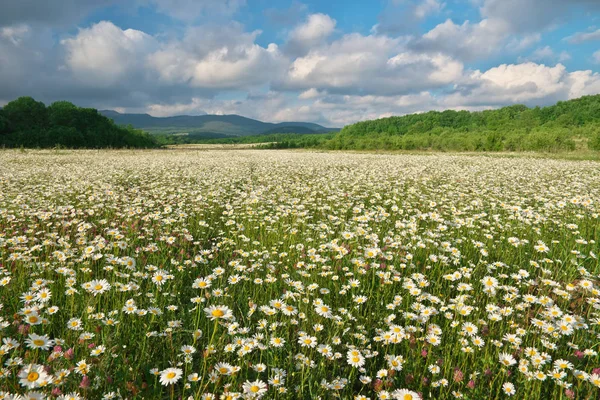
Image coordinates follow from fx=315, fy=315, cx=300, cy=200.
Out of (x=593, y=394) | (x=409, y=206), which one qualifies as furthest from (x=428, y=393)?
(x=409, y=206)

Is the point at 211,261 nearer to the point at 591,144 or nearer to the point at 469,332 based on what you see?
the point at 469,332

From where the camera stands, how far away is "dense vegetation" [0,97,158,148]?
1901 inches

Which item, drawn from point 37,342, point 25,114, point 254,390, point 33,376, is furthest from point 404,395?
point 25,114

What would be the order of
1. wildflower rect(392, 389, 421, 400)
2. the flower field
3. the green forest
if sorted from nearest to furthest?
wildflower rect(392, 389, 421, 400) < the flower field < the green forest

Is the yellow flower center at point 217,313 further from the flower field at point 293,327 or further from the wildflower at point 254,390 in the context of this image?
the wildflower at point 254,390

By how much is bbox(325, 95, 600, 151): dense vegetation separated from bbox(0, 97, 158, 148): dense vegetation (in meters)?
60.0

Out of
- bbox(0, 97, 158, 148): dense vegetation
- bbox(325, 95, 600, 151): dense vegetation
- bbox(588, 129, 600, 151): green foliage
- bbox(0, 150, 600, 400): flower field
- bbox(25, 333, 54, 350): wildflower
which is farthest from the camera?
bbox(325, 95, 600, 151): dense vegetation

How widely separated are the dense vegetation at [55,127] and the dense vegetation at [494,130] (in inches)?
2361

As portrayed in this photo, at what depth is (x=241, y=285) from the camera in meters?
4.31

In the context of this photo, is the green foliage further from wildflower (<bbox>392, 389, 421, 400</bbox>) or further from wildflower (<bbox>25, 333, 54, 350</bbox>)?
wildflower (<bbox>25, 333, 54, 350</bbox>)

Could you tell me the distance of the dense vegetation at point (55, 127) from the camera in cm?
4828

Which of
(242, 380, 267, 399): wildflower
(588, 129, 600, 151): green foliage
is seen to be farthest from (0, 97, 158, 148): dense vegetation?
(588, 129, 600, 151): green foliage

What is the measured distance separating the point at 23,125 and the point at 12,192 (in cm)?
A: 5980

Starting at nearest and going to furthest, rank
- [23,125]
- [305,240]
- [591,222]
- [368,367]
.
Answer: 1. [368,367]
2. [305,240]
3. [591,222]
4. [23,125]
